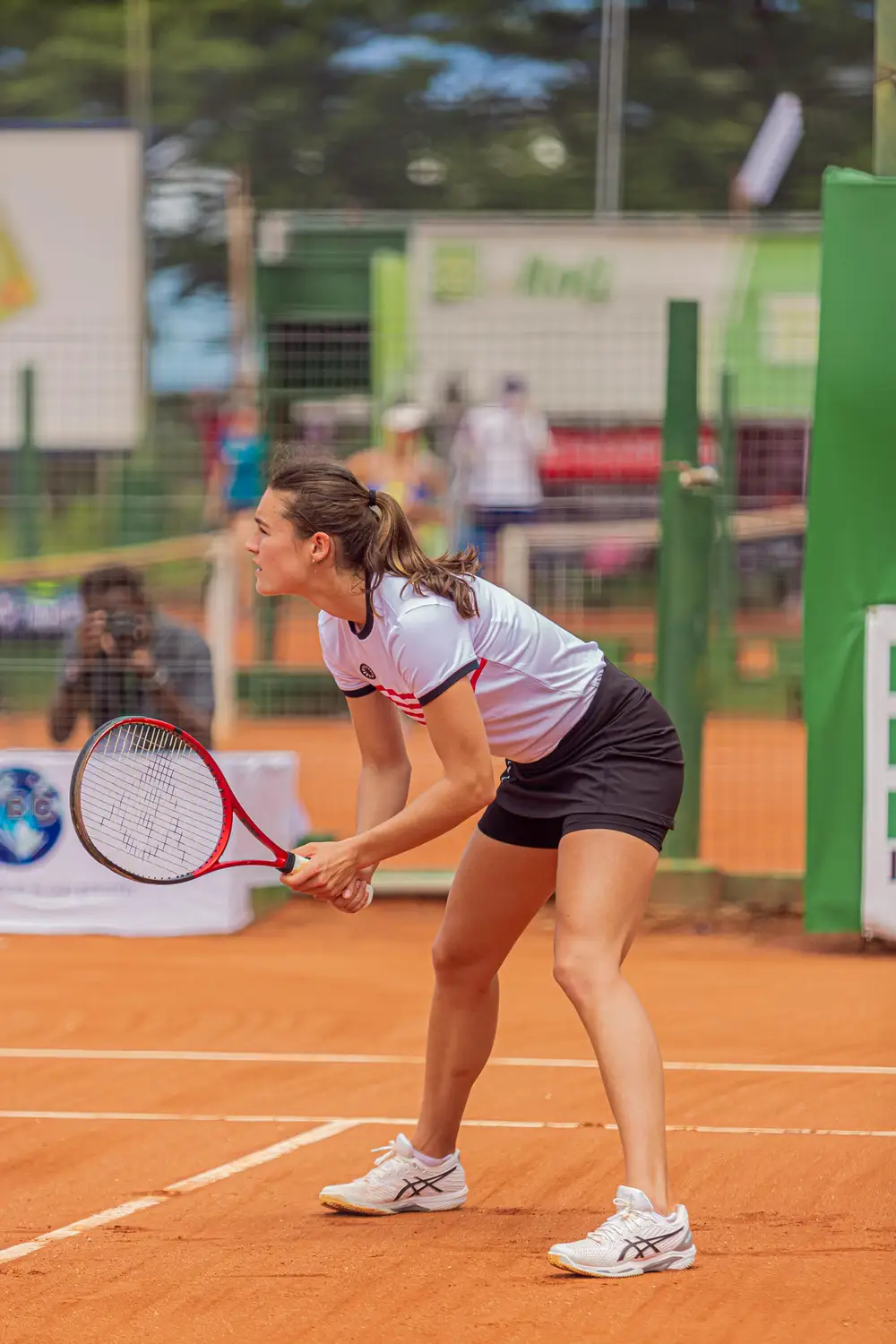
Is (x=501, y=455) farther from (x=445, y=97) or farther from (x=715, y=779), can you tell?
(x=445, y=97)

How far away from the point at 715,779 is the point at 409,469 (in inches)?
150

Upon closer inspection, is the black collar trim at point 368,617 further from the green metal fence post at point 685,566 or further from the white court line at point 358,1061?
the green metal fence post at point 685,566

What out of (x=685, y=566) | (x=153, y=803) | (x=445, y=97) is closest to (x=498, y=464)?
(x=685, y=566)

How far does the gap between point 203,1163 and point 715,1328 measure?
6.27 ft

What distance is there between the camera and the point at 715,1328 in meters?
3.96

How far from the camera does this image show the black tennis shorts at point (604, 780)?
14.7ft

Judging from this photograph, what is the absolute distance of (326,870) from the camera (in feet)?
14.3

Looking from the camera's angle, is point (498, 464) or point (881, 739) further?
point (498, 464)

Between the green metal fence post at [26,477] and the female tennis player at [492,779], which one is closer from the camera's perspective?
the female tennis player at [492,779]

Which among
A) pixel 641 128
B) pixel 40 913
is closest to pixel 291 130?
pixel 641 128

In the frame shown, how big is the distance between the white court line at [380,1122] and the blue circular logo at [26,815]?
108 inches

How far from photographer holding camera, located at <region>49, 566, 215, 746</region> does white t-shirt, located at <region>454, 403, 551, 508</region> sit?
249cm

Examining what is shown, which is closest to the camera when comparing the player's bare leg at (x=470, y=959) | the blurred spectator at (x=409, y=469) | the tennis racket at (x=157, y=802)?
the player's bare leg at (x=470, y=959)

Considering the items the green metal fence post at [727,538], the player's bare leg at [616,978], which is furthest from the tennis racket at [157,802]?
the green metal fence post at [727,538]
